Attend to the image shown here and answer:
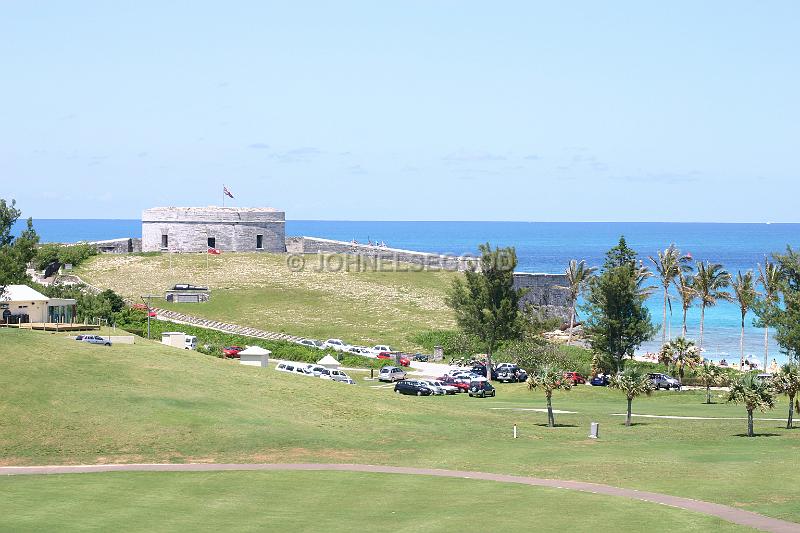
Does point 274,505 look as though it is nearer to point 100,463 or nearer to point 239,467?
point 239,467

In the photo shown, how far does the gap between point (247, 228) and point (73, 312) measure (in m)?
65.1

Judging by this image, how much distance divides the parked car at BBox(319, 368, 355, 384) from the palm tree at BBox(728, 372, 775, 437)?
101 ft

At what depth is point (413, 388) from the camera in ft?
283

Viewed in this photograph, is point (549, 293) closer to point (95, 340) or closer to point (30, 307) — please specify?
point (30, 307)

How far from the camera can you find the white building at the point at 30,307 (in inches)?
3573

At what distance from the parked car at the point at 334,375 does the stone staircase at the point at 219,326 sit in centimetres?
2736

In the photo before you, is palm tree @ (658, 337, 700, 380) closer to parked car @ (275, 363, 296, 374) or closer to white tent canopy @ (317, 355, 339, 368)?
white tent canopy @ (317, 355, 339, 368)

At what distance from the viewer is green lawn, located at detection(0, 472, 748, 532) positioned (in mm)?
42781

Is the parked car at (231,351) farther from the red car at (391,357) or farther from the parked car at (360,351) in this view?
the red car at (391,357)

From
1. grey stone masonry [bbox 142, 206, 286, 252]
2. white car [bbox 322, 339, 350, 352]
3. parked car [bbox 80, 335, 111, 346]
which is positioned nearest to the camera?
parked car [bbox 80, 335, 111, 346]

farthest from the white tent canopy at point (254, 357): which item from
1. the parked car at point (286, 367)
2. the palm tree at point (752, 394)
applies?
the palm tree at point (752, 394)

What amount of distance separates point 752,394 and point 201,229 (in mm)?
105524

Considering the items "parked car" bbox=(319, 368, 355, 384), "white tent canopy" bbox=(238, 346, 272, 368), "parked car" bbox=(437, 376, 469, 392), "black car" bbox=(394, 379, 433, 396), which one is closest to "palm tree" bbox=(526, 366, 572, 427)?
"black car" bbox=(394, 379, 433, 396)

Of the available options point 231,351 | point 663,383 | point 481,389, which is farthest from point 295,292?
point 663,383
